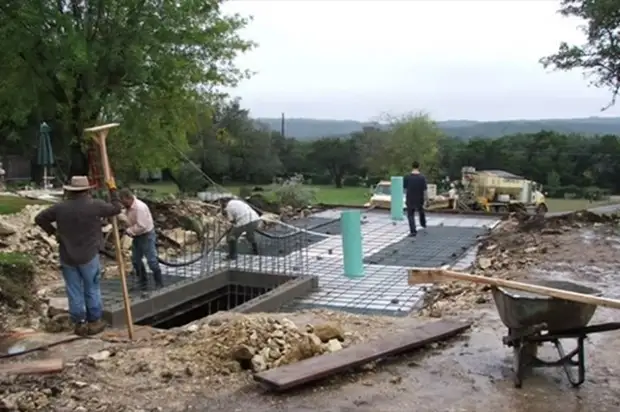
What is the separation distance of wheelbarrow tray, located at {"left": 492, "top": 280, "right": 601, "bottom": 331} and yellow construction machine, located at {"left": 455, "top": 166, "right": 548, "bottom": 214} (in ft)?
63.7

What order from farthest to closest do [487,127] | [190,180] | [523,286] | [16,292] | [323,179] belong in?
[487,127], [323,179], [190,180], [16,292], [523,286]

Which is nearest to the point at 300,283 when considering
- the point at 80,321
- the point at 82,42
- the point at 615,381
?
the point at 80,321

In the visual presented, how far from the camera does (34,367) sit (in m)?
5.09

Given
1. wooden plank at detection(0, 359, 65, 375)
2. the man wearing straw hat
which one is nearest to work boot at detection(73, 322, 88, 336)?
the man wearing straw hat

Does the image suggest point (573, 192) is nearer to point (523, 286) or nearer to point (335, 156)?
point (335, 156)

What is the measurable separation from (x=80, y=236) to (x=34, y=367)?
1.49 meters

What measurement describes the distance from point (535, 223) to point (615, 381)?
982 centimetres

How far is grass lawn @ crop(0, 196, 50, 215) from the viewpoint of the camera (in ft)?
37.0

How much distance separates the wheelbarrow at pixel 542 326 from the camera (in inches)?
187

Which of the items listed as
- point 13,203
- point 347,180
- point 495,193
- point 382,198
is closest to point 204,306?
point 13,203

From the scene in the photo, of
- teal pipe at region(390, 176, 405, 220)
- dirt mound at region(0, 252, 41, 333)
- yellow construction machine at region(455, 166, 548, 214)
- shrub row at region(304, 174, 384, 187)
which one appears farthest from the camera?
shrub row at region(304, 174, 384, 187)

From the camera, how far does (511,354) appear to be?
563 cm

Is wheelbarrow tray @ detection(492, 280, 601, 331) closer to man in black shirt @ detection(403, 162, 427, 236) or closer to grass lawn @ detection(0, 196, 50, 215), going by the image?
man in black shirt @ detection(403, 162, 427, 236)

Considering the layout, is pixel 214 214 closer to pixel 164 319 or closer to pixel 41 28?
pixel 41 28
